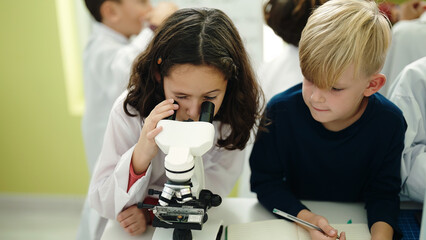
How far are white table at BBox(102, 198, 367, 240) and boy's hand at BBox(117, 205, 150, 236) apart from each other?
32mm

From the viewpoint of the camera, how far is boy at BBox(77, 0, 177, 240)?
5.82 ft

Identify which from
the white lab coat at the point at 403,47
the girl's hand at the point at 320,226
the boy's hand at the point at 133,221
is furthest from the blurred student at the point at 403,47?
the boy's hand at the point at 133,221

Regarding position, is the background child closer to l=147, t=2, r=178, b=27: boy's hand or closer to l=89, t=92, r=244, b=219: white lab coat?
l=89, t=92, r=244, b=219: white lab coat

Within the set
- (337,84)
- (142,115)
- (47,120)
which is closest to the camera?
(337,84)

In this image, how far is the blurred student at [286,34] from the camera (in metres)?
1.41

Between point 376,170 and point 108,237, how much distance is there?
733 millimetres

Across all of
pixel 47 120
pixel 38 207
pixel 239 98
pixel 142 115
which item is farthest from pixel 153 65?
pixel 38 207

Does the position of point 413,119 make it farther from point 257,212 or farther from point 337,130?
point 257,212

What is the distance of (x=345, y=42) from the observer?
93 cm

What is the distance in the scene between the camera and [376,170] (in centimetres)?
117

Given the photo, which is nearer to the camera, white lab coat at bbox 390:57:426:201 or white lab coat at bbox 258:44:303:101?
white lab coat at bbox 390:57:426:201

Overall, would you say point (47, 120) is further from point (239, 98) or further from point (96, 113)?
point (239, 98)

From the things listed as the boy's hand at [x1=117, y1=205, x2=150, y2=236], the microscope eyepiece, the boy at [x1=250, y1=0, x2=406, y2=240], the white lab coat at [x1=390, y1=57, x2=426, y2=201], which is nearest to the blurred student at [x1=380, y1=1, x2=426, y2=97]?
the white lab coat at [x1=390, y1=57, x2=426, y2=201]

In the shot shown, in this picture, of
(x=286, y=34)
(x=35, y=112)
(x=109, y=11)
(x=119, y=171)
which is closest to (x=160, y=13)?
(x=109, y=11)
